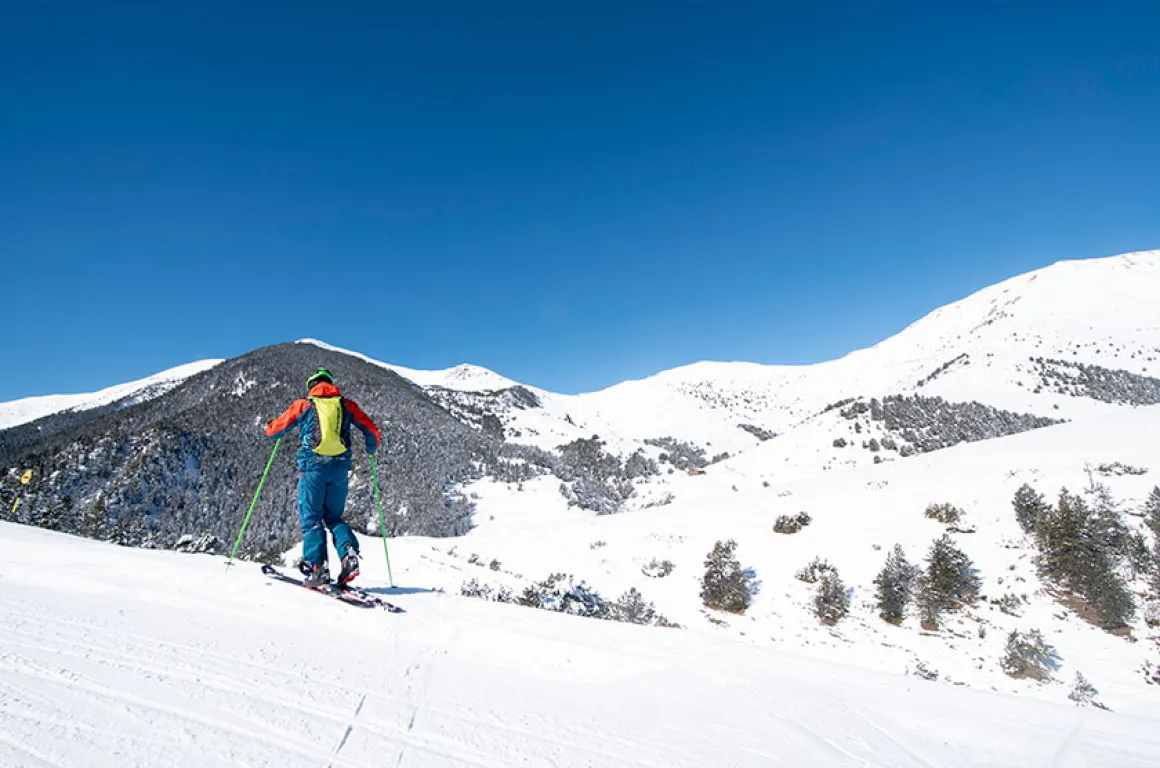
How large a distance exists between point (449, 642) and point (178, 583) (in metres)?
2.87

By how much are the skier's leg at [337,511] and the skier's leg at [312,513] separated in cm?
8

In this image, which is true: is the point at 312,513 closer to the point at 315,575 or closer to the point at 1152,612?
the point at 315,575

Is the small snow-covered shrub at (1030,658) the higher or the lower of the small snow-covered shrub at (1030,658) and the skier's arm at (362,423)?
the lower

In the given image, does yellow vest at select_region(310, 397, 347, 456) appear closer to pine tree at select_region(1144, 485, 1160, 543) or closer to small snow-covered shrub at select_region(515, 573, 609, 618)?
small snow-covered shrub at select_region(515, 573, 609, 618)

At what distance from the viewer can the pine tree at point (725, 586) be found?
15780 millimetres

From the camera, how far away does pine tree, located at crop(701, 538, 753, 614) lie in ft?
51.8

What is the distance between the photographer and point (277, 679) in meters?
3.03

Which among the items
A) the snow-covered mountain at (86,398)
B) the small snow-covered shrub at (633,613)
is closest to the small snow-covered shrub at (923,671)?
the small snow-covered shrub at (633,613)

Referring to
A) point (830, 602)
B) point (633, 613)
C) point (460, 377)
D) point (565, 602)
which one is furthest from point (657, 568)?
point (460, 377)

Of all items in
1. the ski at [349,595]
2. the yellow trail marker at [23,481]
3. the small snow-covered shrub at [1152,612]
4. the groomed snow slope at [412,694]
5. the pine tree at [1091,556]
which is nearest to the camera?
the groomed snow slope at [412,694]

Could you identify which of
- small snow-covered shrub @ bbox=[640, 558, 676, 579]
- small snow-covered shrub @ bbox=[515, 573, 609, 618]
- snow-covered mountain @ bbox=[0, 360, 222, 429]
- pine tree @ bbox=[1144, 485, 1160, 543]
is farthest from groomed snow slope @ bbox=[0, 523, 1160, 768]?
snow-covered mountain @ bbox=[0, 360, 222, 429]

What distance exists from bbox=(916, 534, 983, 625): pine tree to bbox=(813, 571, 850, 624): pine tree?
2.09 meters

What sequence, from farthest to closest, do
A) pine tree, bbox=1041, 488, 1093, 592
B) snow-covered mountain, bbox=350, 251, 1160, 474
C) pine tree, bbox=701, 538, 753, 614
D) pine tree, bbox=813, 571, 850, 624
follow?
snow-covered mountain, bbox=350, 251, 1160, 474
pine tree, bbox=701, 538, 753, 614
pine tree, bbox=813, 571, 850, 624
pine tree, bbox=1041, 488, 1093, 592

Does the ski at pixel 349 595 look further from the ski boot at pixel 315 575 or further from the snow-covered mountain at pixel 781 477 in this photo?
the snow-covered mountain at pixel 781 477
